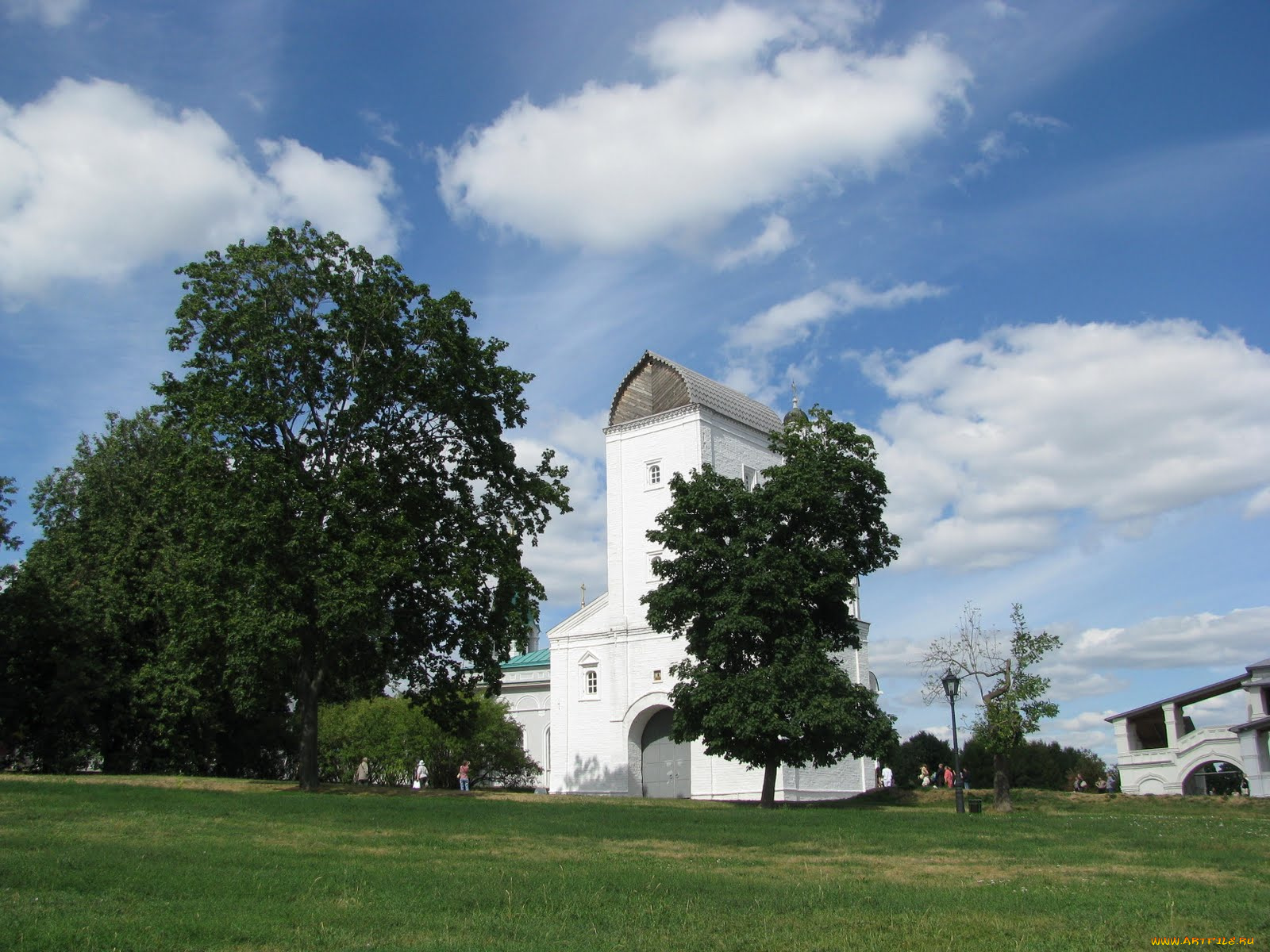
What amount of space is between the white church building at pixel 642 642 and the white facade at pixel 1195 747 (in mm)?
12301

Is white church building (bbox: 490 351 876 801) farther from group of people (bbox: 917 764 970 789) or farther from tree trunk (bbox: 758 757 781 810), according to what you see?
tree trunk (bbox: 758 757 781 810)

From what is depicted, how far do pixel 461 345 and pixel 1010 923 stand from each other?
2020 cm

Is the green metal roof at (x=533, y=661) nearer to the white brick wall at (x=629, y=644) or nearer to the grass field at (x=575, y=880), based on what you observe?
the white brick wall at (x=629, y=644)

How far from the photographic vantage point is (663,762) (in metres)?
41.5

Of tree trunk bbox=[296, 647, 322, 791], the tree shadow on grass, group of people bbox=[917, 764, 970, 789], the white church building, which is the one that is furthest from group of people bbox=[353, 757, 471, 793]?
group of people bbox=[917, 764, 970, 789]

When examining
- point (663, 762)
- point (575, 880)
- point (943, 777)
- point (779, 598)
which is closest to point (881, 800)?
point (663, 762)

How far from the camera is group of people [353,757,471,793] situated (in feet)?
132

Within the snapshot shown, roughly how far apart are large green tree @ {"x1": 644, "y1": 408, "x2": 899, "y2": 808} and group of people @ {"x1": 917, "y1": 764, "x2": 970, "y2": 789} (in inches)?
154

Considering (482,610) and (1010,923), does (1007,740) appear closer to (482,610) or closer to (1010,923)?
(482,610)

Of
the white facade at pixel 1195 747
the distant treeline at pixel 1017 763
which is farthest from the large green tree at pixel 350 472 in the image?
the distant treeline at pixel 1017 763

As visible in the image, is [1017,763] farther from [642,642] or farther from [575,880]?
[575,880]

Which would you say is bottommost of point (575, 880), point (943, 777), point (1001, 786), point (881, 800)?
point (943, 777)

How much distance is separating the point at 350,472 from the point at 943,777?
132 ft

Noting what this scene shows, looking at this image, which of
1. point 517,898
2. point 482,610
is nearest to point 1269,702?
point 482,610
